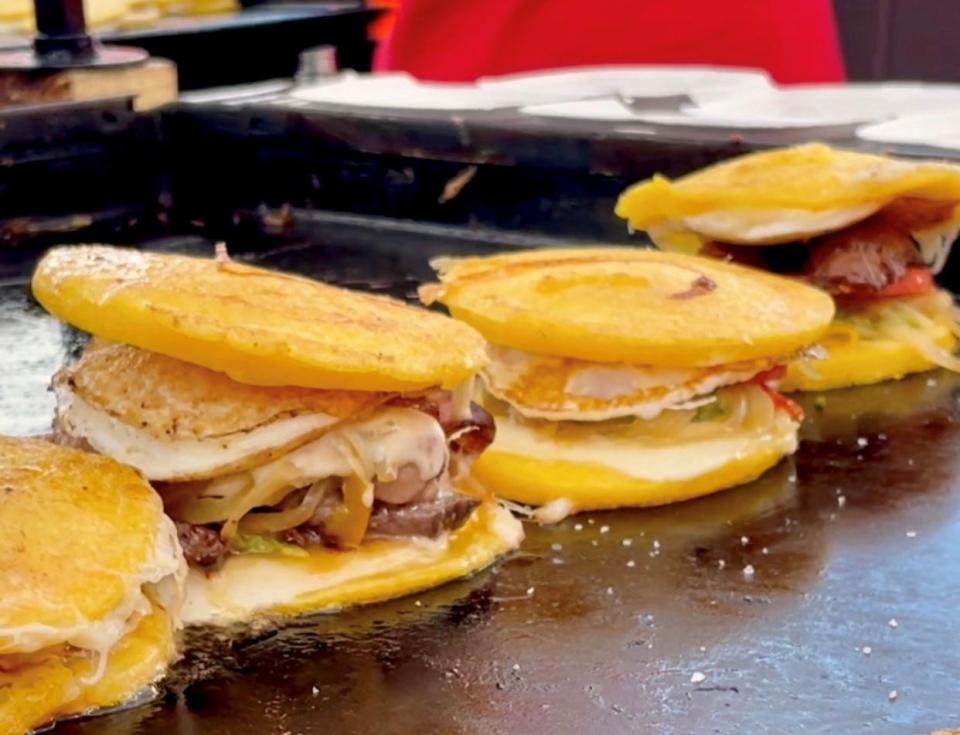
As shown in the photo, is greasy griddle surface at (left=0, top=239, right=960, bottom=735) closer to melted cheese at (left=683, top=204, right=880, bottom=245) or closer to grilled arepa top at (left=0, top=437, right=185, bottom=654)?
grilled arepa top at (left=0, top=437, right=185, bottom=654)

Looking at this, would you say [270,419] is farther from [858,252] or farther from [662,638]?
[858,252]

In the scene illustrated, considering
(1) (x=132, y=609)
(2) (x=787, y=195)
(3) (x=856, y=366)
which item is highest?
(2) (x=787, y=195)

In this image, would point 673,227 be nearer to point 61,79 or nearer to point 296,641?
point 296,641

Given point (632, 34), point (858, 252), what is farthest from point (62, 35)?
point (858, 252)

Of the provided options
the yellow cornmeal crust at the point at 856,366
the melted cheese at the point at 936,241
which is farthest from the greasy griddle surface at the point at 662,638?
the melted cheese at the point at 936,241

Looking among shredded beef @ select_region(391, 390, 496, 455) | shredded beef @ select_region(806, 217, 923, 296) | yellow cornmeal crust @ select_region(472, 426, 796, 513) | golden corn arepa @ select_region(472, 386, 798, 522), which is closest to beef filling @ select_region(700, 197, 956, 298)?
shredded beef @ select_region(806, 217, 923, 296)

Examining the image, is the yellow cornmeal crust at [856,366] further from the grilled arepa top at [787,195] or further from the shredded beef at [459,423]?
the shredded beef at [459,423]
